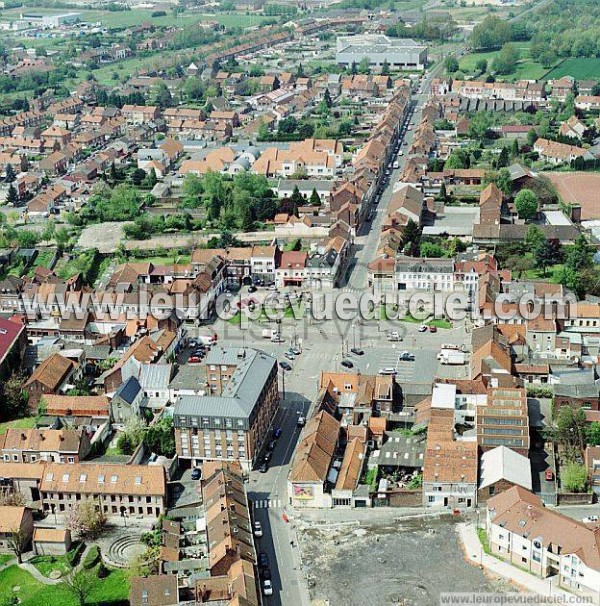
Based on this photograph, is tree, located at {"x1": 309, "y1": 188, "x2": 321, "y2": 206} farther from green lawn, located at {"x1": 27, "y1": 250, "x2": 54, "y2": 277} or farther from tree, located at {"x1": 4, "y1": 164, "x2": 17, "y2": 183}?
tree, located at {"x1": 4, "y1": 164, "x2": 17, "y2": 183}

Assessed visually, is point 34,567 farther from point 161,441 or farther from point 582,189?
point 582,189

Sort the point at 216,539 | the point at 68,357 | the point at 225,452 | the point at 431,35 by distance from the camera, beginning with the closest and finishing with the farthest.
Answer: the point at 216,539 → the point at 225,452 → the point at 68,357 → the point at 431,35

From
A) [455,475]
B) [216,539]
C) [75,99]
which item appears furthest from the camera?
[75,99]

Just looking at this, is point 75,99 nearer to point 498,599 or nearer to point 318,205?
point 318,205

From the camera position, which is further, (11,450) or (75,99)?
(75,99)

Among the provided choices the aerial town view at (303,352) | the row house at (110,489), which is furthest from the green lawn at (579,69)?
the row house at (110,489)

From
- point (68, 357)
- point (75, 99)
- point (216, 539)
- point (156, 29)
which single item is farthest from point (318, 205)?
point (156, 29)

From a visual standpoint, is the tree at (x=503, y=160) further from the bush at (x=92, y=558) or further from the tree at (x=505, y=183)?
the bush at (x=92, y=558)
